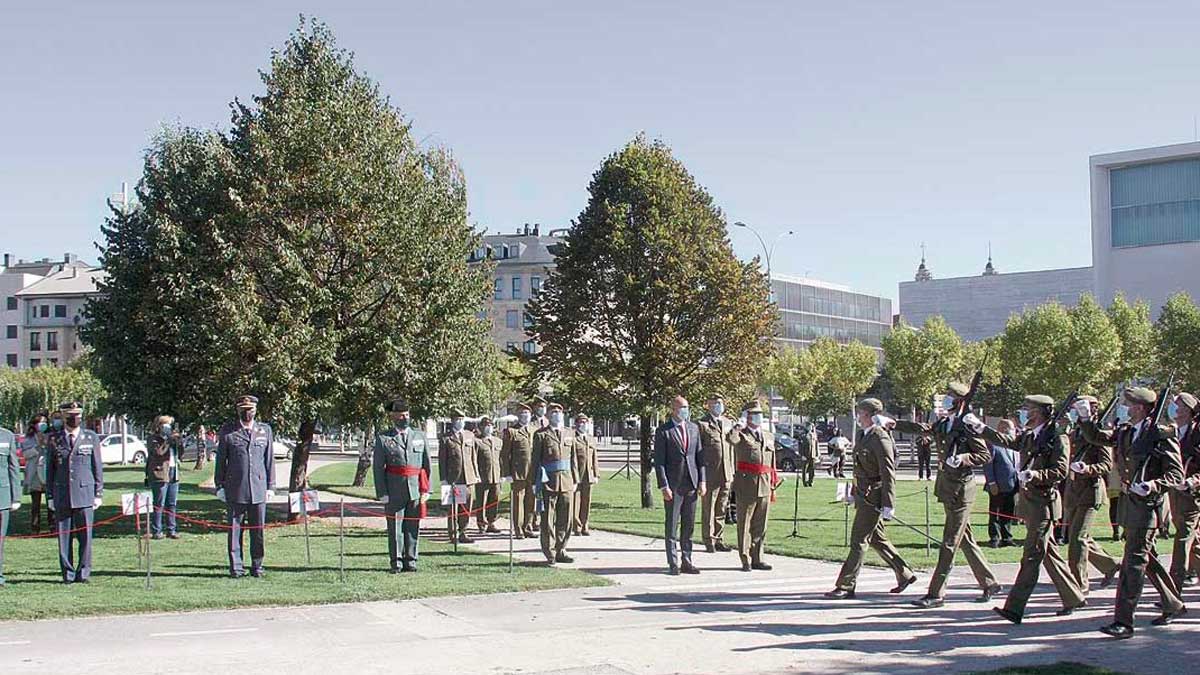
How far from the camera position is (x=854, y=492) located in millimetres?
12992

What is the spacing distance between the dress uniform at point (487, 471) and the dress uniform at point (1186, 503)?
1125cm

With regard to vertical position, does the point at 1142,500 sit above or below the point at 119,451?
above

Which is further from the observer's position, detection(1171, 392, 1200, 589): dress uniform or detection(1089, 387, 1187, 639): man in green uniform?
detection(1171, 392, 1200, 589): dress uniform

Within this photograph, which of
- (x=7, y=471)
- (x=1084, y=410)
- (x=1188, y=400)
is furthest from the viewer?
(x=7, y=471)

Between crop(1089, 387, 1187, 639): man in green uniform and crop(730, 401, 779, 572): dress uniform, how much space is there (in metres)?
4.90

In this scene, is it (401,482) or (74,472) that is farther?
(401,482)

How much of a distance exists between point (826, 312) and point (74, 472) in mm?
116536

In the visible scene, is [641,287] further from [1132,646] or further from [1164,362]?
[1164,362]

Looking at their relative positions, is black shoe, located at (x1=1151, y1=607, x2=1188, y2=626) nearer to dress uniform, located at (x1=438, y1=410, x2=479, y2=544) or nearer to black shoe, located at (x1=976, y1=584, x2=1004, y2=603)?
black shoe, located at (x1=976, y1=584, x2=1004, y2=603)

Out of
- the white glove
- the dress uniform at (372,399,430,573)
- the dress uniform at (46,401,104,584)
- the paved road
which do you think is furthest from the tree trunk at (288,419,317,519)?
the white glove

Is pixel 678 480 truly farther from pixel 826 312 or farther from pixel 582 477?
pixel 826 312

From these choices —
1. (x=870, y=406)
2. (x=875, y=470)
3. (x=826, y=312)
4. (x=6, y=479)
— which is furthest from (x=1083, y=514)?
(x=826, y=312)

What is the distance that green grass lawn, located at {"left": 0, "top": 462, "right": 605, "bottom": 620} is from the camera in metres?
12.3

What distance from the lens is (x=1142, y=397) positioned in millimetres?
11266
